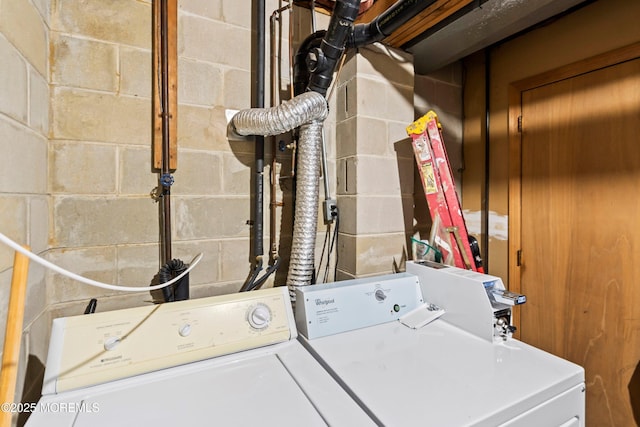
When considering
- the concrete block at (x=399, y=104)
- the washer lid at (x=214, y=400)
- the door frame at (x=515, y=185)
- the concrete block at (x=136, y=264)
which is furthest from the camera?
the door frame at (x=515, y=185)

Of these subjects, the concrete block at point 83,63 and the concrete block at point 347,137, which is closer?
the concrete block at point 83,63

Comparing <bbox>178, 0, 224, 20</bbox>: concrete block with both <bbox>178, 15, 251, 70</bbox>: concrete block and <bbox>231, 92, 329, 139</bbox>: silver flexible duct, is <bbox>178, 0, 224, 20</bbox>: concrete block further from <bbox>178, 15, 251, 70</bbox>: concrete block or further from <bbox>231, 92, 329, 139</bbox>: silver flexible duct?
<bbox>231, 92, 329, 139</bbox>: silver flexible duct

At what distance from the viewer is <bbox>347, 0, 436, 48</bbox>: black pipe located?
1.17m

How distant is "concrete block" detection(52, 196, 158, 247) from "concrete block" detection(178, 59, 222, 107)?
0.50 metres

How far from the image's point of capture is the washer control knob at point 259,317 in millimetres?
996

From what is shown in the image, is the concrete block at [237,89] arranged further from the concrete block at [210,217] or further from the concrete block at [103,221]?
the concrete block at [103,221]

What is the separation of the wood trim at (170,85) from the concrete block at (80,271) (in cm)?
43

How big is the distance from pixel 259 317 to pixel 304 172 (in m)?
0.66

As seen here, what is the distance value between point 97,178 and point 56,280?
42 cm

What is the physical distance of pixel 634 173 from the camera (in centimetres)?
132

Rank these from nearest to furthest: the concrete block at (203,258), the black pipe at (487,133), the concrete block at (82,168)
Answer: the concrete block at (82,168) → the concrete block at (203,258) → the black pipe at (487,133)

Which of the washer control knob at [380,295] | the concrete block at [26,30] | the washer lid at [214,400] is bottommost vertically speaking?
the washer lid at [214,400]

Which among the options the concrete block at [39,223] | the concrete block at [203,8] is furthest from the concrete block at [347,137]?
the concrete block at [39,223]

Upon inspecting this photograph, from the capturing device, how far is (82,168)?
115 centimetres
